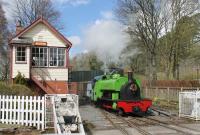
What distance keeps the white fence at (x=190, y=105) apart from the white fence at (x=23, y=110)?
8.35 meters

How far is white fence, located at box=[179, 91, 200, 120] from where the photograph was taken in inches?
821

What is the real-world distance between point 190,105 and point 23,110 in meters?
9.19

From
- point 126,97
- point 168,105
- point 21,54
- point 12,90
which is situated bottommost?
point 168,105

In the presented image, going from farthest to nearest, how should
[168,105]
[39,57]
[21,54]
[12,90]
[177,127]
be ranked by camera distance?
[39,57] < [21,54] < [168,105] < [12,90] < [177,127]

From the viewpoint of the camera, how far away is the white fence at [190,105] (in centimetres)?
2084

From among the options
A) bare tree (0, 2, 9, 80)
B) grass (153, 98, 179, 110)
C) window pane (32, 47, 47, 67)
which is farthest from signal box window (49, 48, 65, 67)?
bare tree (0, 2, 9, 80)

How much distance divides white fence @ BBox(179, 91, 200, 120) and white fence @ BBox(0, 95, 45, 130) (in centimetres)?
835

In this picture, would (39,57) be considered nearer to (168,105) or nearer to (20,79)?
(20,79)

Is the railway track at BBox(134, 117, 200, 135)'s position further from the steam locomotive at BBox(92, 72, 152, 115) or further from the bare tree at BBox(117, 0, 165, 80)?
the bare tree at BBox(117, 0, 165, 80)

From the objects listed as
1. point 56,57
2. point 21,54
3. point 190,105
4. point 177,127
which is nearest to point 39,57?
point 56,57

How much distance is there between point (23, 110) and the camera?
16875mm

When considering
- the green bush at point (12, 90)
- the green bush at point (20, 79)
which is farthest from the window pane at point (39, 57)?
the green bush at point (12, 90)

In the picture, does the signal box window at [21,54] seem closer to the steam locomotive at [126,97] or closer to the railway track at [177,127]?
the steam locomotive at [126,97]

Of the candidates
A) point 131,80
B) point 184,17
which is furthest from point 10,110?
point 184,17
